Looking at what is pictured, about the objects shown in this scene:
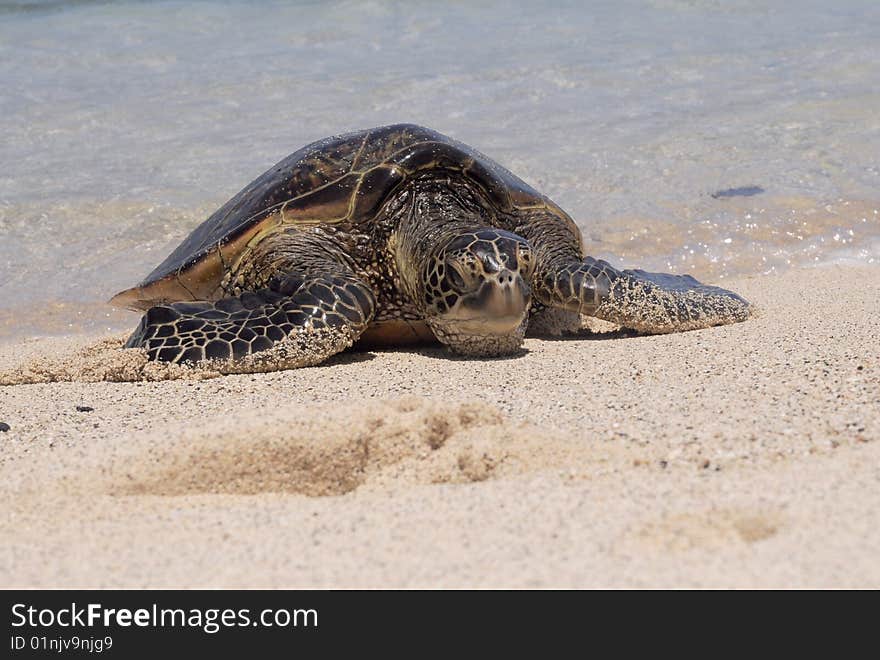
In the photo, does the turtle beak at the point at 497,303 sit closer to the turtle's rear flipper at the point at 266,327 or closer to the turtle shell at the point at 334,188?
the turtle's rear flipper at the point at 266,327

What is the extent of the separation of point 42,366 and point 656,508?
3066 mm

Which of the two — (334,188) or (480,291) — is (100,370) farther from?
(480,291)

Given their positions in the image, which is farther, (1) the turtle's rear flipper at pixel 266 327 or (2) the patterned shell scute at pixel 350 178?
(2) the patterned shell scute at pixel 350 178

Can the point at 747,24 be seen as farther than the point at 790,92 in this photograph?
Yes

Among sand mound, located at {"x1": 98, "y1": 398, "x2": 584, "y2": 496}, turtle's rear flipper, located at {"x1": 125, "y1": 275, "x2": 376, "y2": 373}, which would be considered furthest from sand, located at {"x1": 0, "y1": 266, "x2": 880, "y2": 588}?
turtle's rear flipper, located at {"x1": 125, "y1": 275, "x2": 376, "y2": 373}

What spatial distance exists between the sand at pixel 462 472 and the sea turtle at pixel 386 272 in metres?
0.20

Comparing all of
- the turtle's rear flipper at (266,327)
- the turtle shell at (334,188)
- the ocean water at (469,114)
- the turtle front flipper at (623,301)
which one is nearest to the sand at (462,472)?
the turtle's rear flipper at (266,327)

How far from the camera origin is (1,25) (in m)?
17.1

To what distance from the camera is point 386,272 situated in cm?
493

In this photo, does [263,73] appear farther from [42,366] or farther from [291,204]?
[42,366]

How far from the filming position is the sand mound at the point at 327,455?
2748 millimetres

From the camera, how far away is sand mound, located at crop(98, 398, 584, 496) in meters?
2.75
